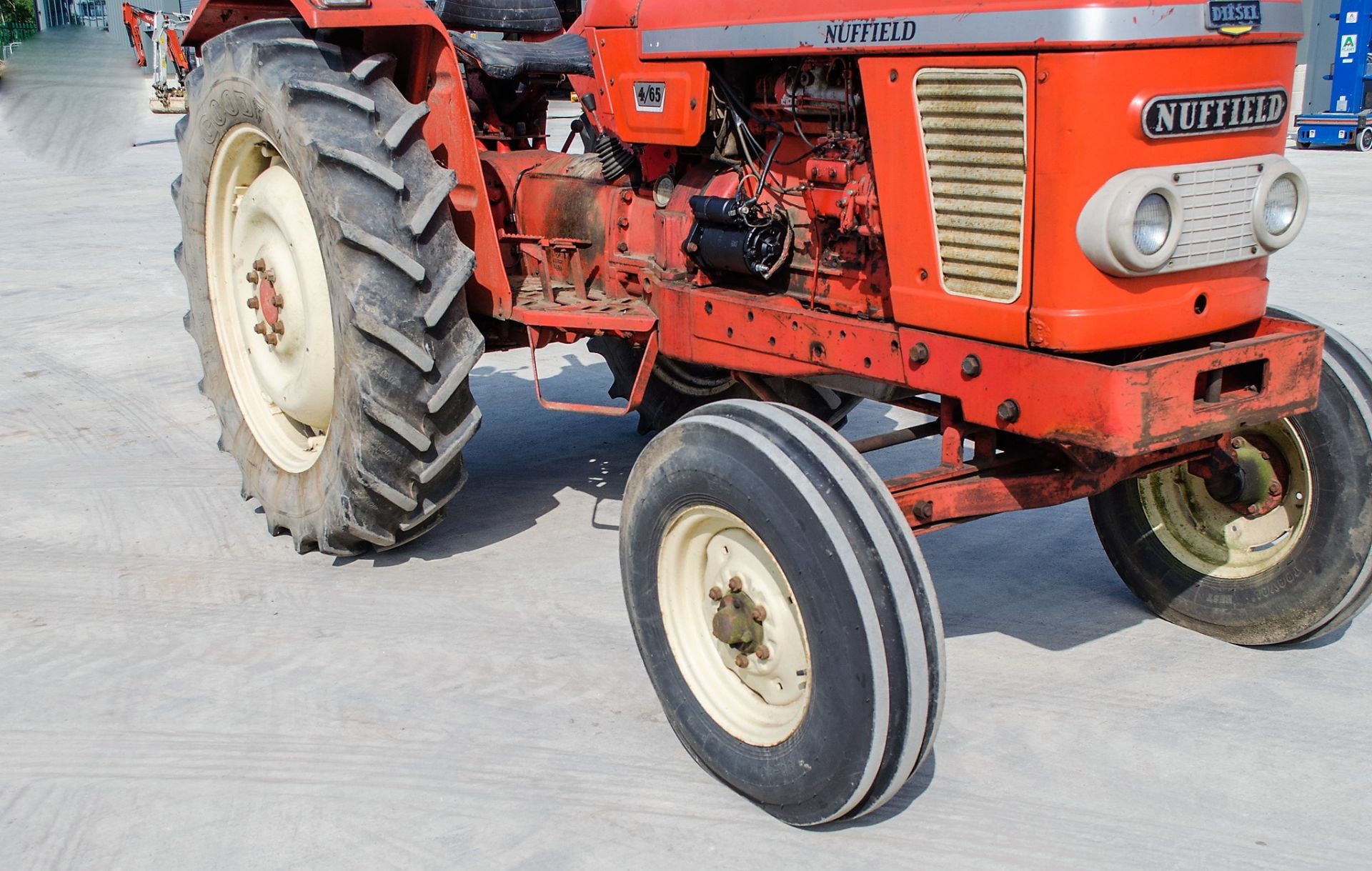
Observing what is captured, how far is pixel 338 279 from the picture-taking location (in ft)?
12.6

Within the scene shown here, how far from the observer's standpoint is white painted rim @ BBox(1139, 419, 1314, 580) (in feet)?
11.5

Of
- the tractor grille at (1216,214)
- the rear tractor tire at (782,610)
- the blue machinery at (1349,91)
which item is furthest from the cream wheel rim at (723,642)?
the blue machinery at (1349,91)

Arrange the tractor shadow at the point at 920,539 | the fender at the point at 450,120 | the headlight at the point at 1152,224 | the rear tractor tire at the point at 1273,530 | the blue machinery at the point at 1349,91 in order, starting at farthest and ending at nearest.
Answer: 1. the blue machinery at the point at 1349,91
2. the fender at the point at 450,120
3. the tractor shadow at the point at 920,539
4. the rear tractor tire at the point at 1273,530
5. the headlight at the point at 1152,224

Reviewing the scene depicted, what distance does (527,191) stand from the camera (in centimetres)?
471

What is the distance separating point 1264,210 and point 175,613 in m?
3.26

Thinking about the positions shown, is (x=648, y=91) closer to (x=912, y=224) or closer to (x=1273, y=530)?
(x=912, y=224)

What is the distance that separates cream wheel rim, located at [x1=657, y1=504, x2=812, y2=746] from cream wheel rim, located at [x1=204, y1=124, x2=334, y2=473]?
5.49 ft

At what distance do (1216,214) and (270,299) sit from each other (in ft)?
9.96

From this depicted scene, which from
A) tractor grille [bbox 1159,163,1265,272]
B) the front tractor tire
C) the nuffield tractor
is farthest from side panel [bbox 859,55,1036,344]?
the front tractor tire

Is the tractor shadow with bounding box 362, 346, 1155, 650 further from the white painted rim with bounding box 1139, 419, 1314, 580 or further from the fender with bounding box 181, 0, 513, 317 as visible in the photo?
the fender with bounding box 181, 0, 513, 317

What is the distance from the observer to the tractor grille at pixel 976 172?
8.95ft

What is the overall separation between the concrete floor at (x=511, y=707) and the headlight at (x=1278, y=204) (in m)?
1.23

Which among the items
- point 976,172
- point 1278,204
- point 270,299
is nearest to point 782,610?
point 976,172

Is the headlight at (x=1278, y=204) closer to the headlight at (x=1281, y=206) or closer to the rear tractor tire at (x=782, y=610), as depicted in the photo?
the headlight at (x=1281, y=206)
